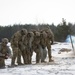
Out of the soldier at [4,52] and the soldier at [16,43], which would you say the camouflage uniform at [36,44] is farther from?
the soldier at [4,52]

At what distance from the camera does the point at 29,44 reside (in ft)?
47.5

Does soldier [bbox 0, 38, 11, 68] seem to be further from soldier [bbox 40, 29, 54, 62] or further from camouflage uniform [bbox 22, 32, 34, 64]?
soldier [bbox 40, 29, 54, 62]

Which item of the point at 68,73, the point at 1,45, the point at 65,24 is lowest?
the point at 68,73

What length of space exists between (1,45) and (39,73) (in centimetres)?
426

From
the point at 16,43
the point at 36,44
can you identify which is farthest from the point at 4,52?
the point at 36,44

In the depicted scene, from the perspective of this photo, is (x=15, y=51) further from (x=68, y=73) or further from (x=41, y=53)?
(x=68, y=73)

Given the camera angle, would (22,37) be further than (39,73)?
Yes

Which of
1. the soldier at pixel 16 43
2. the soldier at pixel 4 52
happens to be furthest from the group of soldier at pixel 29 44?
the soldier at pixel 4 52

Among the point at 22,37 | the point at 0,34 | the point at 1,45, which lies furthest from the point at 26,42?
the point at 0,34

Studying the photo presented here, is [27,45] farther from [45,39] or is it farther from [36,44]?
[45,39]

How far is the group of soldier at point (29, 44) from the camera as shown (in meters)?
13.9

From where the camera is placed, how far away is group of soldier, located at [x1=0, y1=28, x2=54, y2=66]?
13914mm

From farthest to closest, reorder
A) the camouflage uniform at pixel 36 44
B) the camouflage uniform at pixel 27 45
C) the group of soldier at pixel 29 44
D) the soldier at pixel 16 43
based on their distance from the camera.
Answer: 1. the camouflage uniform at pixel 36 44
2. the camouflage uniform at pixel 27 45
3. the group of soldier at pixel 29 44
4. the soldier at pixel 16 43

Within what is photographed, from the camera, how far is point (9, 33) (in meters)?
88.5
